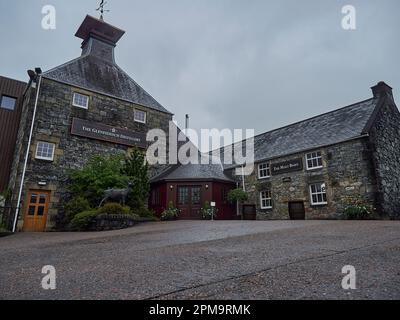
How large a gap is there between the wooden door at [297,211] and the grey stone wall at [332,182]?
0.25 meters

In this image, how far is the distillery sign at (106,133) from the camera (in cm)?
1677

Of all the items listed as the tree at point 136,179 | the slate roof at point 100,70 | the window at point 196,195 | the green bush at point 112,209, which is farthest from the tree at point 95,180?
the slate roof at point 100,70

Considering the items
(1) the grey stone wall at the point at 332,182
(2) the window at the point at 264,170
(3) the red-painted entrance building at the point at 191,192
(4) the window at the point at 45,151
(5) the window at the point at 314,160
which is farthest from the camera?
(2) the window at the point at 264,170

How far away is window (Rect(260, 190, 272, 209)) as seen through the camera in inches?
735

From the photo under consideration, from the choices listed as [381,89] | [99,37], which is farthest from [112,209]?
[381,89]

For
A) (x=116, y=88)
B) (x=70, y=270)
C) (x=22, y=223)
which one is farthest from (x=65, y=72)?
(x=70, y=270)

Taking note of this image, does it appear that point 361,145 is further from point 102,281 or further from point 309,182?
point 102,281

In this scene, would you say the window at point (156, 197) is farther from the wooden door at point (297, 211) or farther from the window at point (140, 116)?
the wooden door at point (297, 211)

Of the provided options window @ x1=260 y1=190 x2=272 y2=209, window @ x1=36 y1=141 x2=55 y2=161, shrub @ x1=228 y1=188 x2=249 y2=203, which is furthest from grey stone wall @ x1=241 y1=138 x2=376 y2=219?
window @ x1=36 y1=141 x2=55 y2=161

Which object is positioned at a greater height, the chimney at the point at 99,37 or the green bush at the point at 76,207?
the chimney at the point at 99,37

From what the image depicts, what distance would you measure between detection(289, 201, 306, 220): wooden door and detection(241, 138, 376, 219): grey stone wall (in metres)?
0.25

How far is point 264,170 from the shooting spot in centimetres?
1948

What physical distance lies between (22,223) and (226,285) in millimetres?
14564

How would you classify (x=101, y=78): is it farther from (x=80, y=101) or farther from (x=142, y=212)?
(x=142, y=212)
